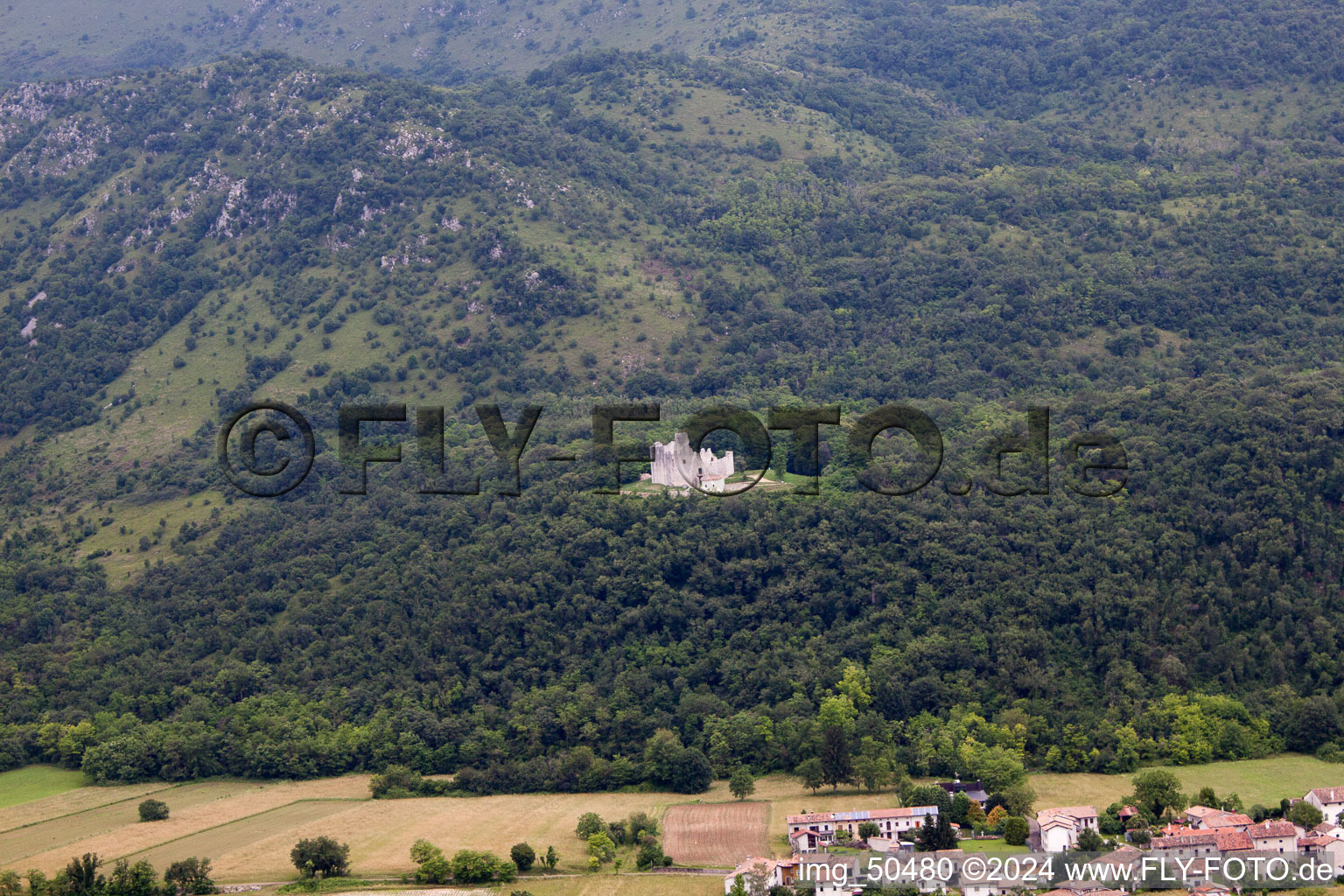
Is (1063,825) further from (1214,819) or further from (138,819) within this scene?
(138,819)

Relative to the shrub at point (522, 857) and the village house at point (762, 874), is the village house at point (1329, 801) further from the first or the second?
the shrub at point (522, 857)

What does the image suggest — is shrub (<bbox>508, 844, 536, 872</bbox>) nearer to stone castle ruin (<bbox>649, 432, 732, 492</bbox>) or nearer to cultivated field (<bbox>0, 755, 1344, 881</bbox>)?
cultivated field (<bbox>0, 755, 1344, 881</bbox>)

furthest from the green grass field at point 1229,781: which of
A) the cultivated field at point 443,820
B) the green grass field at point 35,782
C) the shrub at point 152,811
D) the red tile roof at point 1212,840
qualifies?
the green grass field at point 35,782

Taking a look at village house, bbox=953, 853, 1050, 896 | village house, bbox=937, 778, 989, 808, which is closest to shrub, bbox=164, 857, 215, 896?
village house, bbox=953, 853, 1050, 896

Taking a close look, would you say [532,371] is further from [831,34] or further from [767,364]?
[831,34]

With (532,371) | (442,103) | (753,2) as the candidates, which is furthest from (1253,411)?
(753,2)
